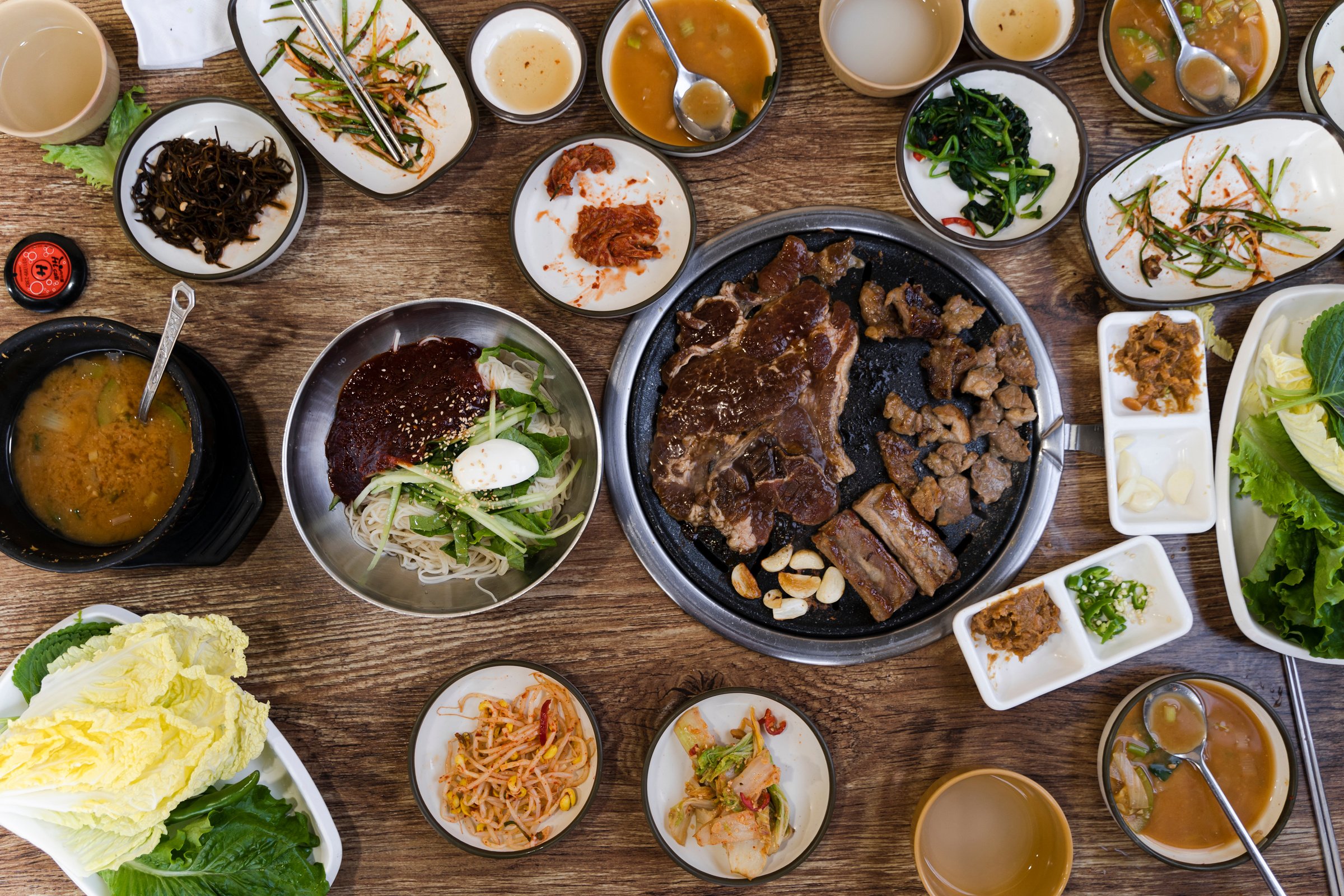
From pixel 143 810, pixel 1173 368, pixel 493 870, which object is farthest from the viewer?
pixel 493 870

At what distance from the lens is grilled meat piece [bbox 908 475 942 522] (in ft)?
9.98

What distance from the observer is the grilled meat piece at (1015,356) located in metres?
3.04

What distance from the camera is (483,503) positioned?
281cm

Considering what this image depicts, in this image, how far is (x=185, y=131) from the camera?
3.01 m

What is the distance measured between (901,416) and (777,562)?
0.77 meters

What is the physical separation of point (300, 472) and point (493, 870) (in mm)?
1772

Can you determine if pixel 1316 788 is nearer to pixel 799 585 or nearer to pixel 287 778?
pixel 799 585

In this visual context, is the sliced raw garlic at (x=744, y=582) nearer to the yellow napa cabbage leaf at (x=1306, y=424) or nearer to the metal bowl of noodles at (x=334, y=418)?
the metal bowl of noodles at (x=334, y=418)

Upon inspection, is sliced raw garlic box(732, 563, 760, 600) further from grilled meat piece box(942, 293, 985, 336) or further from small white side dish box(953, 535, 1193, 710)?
grilled meat piece box(942, 293, 985, 336)

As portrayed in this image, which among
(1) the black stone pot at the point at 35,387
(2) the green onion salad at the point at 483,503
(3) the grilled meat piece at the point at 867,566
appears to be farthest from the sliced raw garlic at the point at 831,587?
(1) the black stone pot at the point at 35,387

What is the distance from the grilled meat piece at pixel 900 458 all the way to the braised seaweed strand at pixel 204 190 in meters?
2.61

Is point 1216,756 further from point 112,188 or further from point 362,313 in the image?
point 112,188

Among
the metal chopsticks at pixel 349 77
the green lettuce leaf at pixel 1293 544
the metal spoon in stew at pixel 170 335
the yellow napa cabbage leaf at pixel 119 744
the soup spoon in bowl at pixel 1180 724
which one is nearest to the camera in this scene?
the yellow napa cabbage leaf at pixel 119 744

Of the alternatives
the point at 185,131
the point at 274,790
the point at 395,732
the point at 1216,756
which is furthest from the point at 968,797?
the point at 185,131
